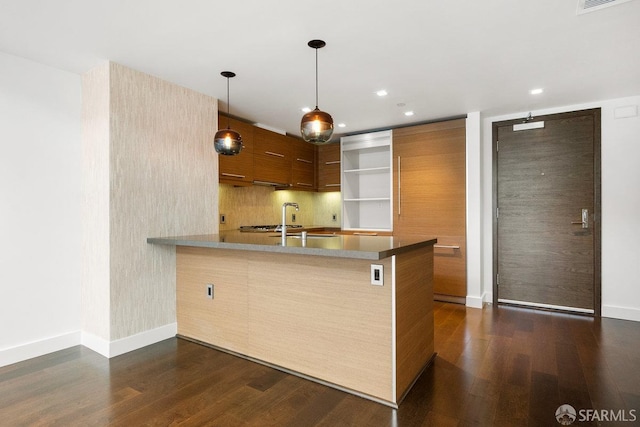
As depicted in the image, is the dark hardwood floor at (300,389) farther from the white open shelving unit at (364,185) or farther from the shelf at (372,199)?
the white open shelving unit at (364,185)

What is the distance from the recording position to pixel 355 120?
4.68 meters

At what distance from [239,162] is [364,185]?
2309mm

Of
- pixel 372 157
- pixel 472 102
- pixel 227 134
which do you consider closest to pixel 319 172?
pixel 372 157

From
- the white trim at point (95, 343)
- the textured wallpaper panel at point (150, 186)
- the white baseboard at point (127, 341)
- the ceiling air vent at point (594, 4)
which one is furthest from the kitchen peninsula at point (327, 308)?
the ceiling air vent at point (594, 4)

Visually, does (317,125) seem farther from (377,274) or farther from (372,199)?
(372,199)

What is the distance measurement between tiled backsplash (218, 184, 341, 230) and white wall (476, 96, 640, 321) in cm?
364

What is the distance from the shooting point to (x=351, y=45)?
2.57 meters

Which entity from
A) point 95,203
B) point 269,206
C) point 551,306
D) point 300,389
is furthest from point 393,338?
point 269,206

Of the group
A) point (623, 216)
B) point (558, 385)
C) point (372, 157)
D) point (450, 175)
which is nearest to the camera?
point (558, 385)

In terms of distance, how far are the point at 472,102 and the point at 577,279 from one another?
7.92ft

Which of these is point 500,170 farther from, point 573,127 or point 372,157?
point 372,157

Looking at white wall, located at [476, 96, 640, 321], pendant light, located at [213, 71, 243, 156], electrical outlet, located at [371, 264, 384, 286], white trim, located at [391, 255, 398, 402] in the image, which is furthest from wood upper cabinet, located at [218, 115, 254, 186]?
white wall, located at [476, 96, 640, 321]

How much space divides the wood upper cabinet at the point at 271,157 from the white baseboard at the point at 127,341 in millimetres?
2121

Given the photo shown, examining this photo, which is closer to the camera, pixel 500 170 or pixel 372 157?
pixel 500 170
